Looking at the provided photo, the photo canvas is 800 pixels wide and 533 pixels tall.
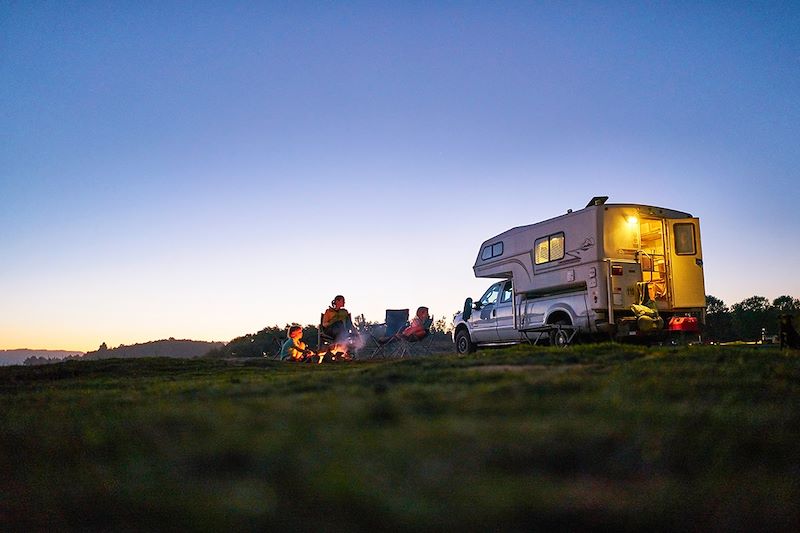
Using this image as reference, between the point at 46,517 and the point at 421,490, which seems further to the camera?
the point at 46,517

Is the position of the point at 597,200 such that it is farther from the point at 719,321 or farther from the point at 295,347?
the point at 719,321

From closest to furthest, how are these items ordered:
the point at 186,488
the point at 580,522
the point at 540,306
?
1. the point at 580,522
2. the point at 186,488
3. the point at 540,306

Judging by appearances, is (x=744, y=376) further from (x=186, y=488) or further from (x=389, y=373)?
(x=186, y=488)

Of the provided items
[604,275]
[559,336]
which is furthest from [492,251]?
[604,275]

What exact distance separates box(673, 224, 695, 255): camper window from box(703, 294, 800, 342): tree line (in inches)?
751

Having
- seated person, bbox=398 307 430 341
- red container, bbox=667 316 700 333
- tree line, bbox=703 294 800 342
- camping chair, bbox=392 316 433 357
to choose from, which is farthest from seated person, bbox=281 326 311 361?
tree line, bbox=703 294 800 342

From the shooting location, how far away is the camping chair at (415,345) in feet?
52.9

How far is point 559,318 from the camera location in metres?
12.1

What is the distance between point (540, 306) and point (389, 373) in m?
9.06

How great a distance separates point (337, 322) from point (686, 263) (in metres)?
7.97

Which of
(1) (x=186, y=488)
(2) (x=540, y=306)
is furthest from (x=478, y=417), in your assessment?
(2) (x=540, y=306)

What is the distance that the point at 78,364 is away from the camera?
9.50m

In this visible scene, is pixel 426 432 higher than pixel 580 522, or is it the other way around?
pixel 426 432

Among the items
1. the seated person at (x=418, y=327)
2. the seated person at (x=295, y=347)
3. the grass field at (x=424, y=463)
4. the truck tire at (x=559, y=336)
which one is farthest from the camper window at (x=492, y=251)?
the grass field at (x=424, y=463)
